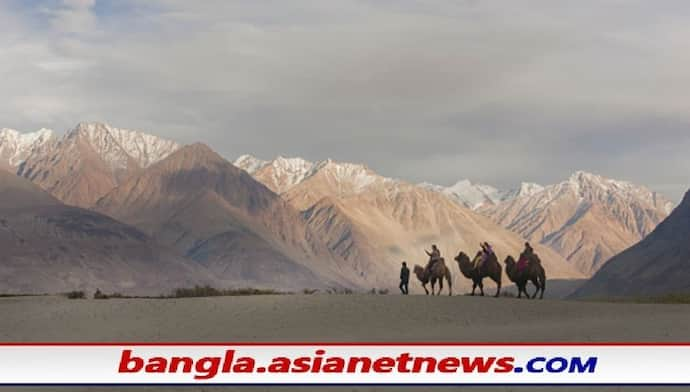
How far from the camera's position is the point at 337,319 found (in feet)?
103

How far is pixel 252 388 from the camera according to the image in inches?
746

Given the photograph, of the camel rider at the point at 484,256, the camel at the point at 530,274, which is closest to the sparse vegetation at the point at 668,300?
the camel at the point at 530,274

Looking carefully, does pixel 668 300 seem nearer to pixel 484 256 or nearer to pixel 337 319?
pixel 484 256

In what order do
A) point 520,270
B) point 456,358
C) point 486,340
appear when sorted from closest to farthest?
point 456,358
point 486,340
point 520,270

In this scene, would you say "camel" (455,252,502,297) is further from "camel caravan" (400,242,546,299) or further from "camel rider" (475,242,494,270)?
"camel rider" (475,242,494,270)

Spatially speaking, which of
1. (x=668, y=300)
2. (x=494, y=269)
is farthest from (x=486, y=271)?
(x=668, y=300)

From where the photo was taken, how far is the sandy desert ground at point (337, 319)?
26734mm

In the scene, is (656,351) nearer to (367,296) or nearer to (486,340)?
(486,340)

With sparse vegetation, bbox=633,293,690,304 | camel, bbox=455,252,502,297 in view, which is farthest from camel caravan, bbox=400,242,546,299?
sparse vegetation, bbox=633,293,690,304

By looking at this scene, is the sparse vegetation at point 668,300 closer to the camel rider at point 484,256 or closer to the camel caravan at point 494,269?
the camel caravan at point 494,269

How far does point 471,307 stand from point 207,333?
9568 millimetres

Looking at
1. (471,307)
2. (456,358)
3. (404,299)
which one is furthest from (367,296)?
(456,358)

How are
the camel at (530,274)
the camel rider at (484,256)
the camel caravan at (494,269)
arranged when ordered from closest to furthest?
the camel at (530,274) → the camel caravan at (494,269) → the camel rider at (484,256)

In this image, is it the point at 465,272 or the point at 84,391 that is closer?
the point at 84,391
